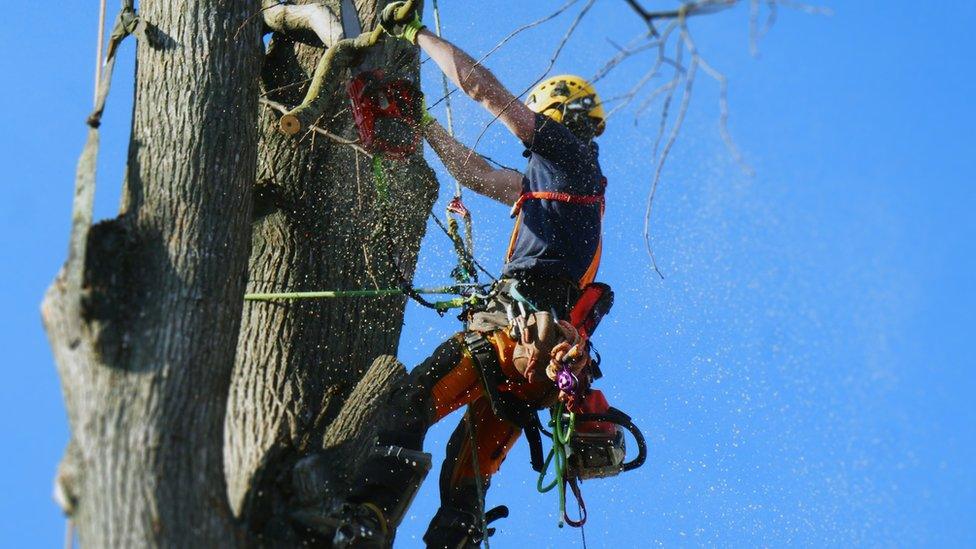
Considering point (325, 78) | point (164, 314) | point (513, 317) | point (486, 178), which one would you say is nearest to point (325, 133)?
point (325, 78)

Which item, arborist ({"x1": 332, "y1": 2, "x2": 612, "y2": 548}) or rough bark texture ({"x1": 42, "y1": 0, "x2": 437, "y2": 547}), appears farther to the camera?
arborist ({"x1": 332, "y1": 2, "x2": 612, "y2": 548})

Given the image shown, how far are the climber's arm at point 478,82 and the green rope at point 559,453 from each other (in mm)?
1074

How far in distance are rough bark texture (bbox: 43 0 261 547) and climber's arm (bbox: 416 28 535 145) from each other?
2.75 feet

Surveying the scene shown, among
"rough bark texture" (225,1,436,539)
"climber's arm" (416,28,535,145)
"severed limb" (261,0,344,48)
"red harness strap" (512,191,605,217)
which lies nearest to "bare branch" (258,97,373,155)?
"rough bark texture" (225,1,436,539)

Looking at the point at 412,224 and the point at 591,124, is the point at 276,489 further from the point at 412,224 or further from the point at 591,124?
the point at 591,124

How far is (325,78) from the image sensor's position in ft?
15.8

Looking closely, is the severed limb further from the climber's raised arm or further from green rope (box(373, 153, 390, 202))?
green rope (box(373, 153, 390, 202))

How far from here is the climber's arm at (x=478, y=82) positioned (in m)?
4.95

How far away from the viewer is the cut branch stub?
187 inches

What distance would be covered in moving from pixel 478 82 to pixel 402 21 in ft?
1.20

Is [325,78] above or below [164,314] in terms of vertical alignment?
above

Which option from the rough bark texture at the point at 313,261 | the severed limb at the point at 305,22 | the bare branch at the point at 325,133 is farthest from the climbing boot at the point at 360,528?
the severed limb at the point at 305,22

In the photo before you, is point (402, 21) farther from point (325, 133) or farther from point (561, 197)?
point (561, 197)

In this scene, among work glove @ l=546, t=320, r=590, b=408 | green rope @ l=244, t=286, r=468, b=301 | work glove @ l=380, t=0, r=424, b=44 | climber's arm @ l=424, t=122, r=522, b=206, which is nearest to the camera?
green rope @ l=244, t=286, r=468, b=301
